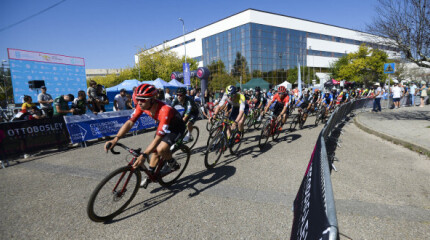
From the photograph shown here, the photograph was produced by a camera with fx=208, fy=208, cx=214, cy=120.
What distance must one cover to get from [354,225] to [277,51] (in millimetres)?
52702

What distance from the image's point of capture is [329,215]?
1.26 m

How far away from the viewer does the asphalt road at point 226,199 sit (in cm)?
270

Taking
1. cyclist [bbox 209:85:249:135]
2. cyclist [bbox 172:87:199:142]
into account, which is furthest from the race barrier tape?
cyclist [bbox 209:85:249:135]

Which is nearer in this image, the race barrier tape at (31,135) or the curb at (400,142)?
the curb at (400,142)

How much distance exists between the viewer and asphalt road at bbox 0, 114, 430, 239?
2701 millimetres

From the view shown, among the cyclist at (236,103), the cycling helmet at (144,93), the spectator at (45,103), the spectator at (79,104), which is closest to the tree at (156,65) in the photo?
the spectator at (45,103)

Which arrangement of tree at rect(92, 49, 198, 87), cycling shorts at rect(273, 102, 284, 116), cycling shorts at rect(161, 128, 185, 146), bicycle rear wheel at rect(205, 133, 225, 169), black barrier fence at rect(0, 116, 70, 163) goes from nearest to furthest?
cycling shorts at rect(161, 128, 185, 146) → bicycle rear wheel at rect(205, 133, 225, 169) → black barrier fence at rect(0, 116, 70, 163) → cycling shorts at rect(273, 102, 284, 116) → tree at rect(92, 49, 198, 87)

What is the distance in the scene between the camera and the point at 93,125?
815cm

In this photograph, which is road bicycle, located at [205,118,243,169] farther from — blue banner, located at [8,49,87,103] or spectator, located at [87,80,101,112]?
blue banner, located at [8,49,87,103]

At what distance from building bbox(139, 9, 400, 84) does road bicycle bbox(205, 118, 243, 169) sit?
43997mm

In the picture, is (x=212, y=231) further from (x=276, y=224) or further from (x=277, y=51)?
(x=277, y=51)

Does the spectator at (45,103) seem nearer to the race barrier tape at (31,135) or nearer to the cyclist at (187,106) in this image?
the race barrier tape at (31,135)

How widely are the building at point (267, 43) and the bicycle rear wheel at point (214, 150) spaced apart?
44.6 metres

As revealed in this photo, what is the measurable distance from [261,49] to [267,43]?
2236 mm
